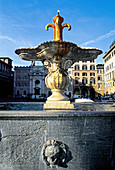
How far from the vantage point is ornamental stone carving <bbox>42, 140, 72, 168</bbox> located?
2.41 meters

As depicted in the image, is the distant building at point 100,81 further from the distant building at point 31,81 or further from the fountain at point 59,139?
the fountain at point 59,139

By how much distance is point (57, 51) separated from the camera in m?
4.51

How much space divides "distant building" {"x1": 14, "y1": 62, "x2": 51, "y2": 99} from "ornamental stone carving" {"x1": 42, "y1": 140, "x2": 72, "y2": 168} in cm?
5192

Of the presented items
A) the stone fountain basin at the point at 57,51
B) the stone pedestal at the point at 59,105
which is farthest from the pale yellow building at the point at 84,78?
the stone pedestal at the point at 59,105

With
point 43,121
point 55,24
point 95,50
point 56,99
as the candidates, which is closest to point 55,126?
point 43,121

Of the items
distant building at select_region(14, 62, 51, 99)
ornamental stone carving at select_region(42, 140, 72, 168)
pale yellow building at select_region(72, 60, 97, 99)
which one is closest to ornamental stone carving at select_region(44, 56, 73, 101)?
ornamental stone carving at select_region(42, 140, 72, 168)

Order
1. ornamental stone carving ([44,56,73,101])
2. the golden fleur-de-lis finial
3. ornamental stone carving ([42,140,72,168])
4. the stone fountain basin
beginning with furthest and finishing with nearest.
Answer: the golden fleur-de-lis finial < ornamental stone carving ([44,56,73,101]) < the stone fountain basin < ornamental stone carving ([42,140,72,168])

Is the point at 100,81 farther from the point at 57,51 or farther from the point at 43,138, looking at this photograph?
the point at 43,138

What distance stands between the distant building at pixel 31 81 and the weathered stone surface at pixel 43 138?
51.8 m

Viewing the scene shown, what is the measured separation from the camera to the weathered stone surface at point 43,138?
2545 mm

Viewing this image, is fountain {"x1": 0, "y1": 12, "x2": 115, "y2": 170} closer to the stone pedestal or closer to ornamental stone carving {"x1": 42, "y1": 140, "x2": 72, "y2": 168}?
ornamental stone carving {"x1": 42, "y1": 140, "x2": 72, "y2": 168}

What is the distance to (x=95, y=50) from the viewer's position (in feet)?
15.6

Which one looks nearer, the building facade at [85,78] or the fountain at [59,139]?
the fountain at [59,139]

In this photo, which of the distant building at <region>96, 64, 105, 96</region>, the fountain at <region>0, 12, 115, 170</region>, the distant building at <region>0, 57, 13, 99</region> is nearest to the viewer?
the fountain at <region>0, 12, 115, 170</region>
